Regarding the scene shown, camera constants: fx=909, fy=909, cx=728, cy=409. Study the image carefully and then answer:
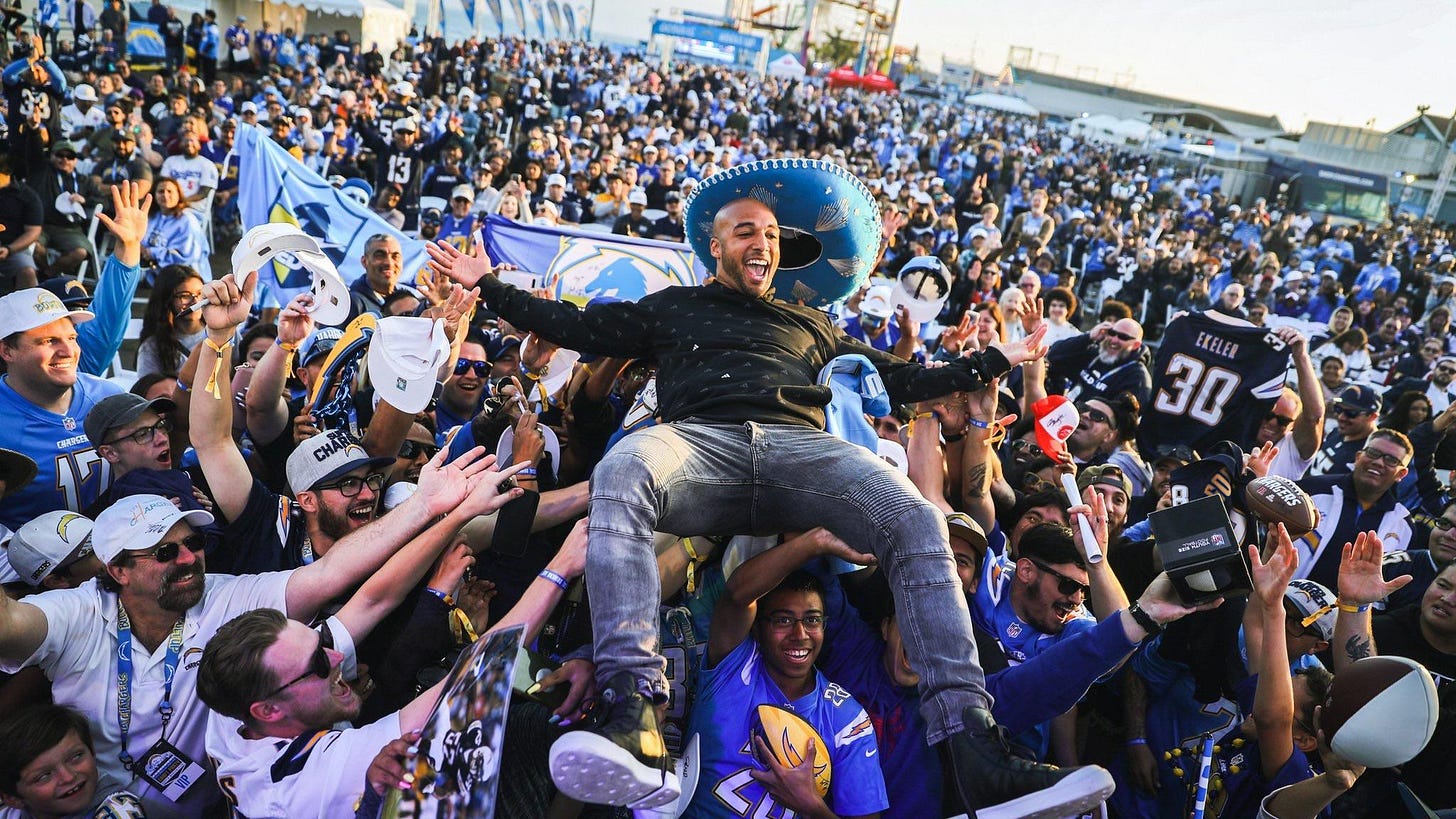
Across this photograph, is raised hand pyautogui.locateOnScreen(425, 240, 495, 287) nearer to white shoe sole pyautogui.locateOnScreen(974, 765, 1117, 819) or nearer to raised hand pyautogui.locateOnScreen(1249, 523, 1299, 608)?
white shoe sole pyautogui.locateOnScreen(974, 765, 1117, 819)

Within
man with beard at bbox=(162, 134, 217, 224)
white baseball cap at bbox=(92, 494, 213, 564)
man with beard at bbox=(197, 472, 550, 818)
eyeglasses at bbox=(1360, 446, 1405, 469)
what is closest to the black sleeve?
man with beard at bbox=(197, 472, 550, 818)

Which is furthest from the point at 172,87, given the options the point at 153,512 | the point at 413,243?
the point at 153,512

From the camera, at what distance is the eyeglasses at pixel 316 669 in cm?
254

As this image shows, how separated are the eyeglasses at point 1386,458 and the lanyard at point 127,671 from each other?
19.5ft

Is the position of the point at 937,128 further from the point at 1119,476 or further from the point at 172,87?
the point at 1119,476

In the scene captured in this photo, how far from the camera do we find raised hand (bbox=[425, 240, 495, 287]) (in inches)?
126

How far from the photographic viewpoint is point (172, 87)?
16.5m

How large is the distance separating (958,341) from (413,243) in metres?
5.32

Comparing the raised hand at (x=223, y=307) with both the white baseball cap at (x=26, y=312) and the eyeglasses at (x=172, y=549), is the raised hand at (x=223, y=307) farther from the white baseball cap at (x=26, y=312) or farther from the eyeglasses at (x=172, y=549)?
the eyeglasses at (x=172, y=549)

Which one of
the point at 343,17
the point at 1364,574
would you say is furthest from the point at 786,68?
the point at 1364,574

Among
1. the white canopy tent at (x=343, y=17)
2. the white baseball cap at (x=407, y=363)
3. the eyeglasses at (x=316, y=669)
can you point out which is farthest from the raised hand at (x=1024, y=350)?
the white canopy tent at (x=343, y=17)

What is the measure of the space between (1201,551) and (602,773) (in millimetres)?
1613

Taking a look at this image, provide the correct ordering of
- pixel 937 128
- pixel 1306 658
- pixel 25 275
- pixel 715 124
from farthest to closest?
1. pixel 937 128
2. pixel 715 124
3. pixel 25 275
4. pixel 1306 658

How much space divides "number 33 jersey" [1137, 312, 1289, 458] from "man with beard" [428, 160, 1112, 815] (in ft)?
13.3
